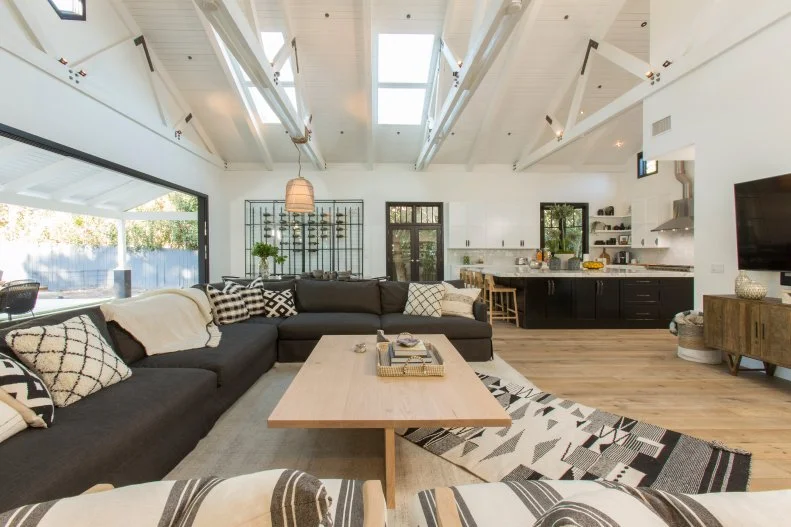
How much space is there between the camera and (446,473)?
1931 millimetres

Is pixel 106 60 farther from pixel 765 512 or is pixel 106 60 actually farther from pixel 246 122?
pixel 765 512

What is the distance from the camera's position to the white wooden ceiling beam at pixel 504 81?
5117 mm

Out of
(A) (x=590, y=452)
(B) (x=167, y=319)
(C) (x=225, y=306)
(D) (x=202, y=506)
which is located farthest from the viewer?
(C) (x=225, y=306)

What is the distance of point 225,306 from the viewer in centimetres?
371

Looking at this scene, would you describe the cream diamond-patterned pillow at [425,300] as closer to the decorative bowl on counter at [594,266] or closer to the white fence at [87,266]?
the decorative bowl on counter at [594,266]

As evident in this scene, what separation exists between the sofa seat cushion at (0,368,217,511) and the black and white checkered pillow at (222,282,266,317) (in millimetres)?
1796

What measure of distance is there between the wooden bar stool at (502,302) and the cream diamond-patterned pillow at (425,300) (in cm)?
179

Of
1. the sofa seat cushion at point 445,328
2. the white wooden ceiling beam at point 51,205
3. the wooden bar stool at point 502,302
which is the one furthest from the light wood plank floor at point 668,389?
the white wooden ceiling beam at point 51,205

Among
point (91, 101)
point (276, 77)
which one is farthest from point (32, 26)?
point (276, 77)

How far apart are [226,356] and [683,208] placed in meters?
8.23

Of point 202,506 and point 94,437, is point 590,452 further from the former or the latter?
point 94,437

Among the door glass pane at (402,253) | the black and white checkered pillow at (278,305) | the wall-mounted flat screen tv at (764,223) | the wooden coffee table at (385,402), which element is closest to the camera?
the wooden coffee table at (385,402)

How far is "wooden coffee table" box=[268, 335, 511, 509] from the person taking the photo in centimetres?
164

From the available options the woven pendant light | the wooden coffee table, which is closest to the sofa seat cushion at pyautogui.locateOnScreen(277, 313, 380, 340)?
the wooden coffee table
